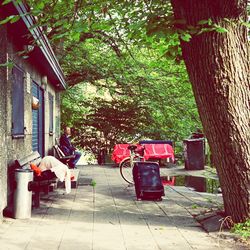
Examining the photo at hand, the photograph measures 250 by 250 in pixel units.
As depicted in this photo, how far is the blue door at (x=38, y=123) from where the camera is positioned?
1257 centimetres

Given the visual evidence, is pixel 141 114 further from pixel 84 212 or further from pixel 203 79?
pixel 203 79

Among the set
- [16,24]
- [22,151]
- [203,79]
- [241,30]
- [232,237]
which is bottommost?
[232,237]

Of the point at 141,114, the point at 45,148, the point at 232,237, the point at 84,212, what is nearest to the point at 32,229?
the point at 84,212

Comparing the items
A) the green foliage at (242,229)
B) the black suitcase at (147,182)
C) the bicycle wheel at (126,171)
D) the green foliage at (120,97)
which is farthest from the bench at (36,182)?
the green foliage at (120,97)

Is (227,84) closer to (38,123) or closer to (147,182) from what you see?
(147,182)

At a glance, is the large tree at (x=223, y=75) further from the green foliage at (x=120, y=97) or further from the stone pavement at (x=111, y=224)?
the green foliage at (x=120, y=97)

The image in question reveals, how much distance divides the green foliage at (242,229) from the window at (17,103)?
4347 millimetres

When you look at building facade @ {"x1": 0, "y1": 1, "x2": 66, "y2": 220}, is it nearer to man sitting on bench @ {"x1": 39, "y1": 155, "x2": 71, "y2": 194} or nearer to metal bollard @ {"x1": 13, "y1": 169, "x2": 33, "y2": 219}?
metal bollard @ {"x1": 13, "y1": 169, "x2": 33, "y2": 219}

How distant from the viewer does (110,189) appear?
11.7 m

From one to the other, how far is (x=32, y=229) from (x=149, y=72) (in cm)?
1428

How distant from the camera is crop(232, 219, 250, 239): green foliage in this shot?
6.43 metres

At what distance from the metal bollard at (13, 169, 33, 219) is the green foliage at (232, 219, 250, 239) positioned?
11.1 ft

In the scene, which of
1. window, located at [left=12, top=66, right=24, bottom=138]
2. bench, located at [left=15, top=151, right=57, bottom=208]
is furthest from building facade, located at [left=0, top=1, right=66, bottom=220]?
bench, located at [left=15, top=151, right=57, bottom=208]

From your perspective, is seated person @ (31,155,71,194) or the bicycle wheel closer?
seated person @ (31,155,71,194)
